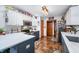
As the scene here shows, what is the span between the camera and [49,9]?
50.5 inches

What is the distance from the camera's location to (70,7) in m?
1.28

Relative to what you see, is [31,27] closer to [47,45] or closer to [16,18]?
[16,18]

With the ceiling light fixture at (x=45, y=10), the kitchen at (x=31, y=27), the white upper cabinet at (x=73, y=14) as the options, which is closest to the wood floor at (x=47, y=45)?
the kitchen at (x=31, y=27)

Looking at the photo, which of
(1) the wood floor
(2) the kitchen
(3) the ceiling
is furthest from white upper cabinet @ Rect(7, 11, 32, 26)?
(1) the wood floor

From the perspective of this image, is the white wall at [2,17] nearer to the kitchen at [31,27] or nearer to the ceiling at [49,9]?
the kitchen at [31,27]

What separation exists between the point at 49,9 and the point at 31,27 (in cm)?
40

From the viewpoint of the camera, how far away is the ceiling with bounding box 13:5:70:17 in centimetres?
125

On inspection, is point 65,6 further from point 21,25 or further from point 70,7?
point 21,25

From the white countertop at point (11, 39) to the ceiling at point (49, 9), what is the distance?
15.5 inches

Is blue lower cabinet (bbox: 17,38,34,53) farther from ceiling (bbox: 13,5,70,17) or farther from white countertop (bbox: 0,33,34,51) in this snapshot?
ceiling (bbox: 13,5,70,17)

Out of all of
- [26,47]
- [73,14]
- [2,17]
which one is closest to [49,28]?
[26,47]
